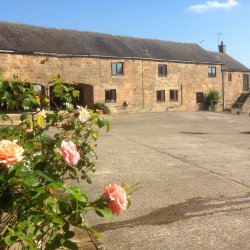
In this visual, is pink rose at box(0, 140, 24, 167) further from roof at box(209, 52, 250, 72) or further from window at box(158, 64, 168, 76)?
roof at box(209, 52, 250, 72)

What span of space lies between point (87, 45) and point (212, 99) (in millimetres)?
14817

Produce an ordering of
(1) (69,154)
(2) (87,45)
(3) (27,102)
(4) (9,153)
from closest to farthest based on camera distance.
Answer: (4) (9,153)
(1) (69,154)
(3) (27,102)
(2) (87,45)

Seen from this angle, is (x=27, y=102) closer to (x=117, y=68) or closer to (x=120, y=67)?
(x=117, y=68)

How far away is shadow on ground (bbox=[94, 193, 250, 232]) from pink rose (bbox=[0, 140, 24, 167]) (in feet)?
10.3

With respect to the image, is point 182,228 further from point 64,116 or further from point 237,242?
point 64,116

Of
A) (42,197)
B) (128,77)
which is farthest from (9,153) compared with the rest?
(128,77)

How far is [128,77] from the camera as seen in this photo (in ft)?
100

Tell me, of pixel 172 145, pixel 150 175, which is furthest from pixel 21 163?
pixel 172 145

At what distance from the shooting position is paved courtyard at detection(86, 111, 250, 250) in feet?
14.2

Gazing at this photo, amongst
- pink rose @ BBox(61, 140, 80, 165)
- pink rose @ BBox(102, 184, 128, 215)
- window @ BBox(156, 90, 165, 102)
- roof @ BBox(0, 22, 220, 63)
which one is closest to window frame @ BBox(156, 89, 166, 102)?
window @ BBox(156, 90, 165, 102)

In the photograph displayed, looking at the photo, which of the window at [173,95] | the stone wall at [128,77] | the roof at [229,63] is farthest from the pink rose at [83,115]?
the roof at [229,63]

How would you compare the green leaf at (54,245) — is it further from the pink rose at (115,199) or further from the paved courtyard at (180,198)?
the paved courtyard at (180,198)

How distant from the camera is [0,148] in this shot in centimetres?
173

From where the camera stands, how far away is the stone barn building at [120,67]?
2580 centimetres
